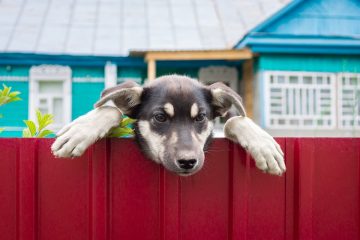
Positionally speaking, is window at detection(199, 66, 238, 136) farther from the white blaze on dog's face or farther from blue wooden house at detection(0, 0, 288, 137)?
the white blaze on dog's face

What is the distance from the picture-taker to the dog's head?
8.50 ft

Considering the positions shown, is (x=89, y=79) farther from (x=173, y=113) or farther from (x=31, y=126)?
(x=173, y=113)

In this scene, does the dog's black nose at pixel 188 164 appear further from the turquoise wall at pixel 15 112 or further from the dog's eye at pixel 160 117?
the turquoise wall at pixel 15 112

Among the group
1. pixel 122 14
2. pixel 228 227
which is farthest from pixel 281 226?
pixel 122 14

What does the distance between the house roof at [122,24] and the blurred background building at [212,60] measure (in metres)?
0.03

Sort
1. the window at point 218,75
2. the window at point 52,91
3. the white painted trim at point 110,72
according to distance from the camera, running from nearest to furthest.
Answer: the white painted trim at point 110,72
the window at point 52,91
the window at point 218,75

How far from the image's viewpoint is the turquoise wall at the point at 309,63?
11586mm

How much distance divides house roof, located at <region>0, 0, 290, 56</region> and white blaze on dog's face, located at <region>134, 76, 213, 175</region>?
850cm

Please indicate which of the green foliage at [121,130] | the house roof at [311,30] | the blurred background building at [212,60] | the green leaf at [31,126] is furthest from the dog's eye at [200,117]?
the house roof at [311,30]

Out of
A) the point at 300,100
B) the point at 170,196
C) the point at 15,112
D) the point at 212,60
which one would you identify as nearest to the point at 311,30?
the point at 300,100

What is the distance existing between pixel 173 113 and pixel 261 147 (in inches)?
24.4

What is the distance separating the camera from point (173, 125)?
2846mm

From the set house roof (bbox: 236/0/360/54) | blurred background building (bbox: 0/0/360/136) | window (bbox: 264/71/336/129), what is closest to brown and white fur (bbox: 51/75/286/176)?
blurred background building (bbox: 0/0/360/136)

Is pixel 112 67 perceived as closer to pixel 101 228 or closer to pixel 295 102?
pixel 295 102
